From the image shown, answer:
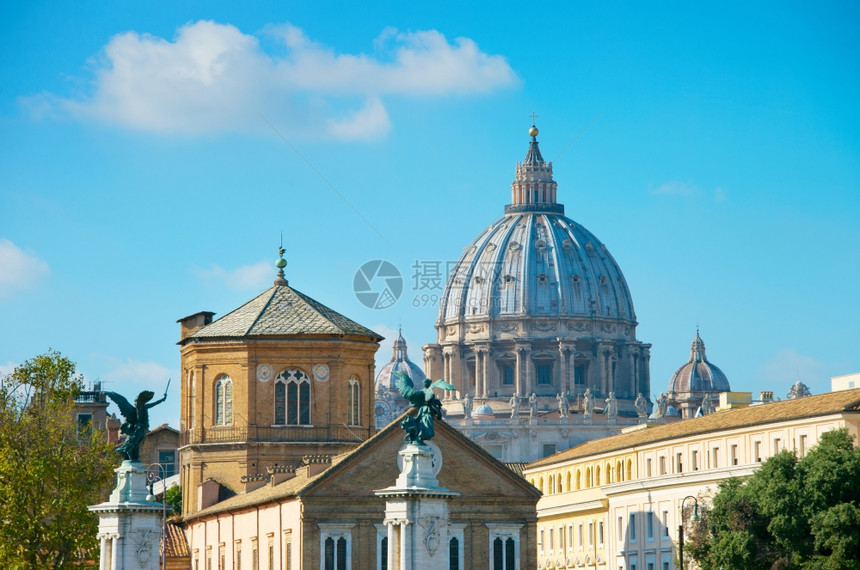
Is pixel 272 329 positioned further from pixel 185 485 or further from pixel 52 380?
pixel 52 380

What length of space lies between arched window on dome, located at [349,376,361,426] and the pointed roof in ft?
7.16

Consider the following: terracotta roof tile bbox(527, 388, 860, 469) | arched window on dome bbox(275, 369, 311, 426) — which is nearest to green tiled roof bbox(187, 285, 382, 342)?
arched window on dome bbox(275, 369, 311, 426)

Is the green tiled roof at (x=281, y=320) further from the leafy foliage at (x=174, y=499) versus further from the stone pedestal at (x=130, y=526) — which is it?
the stone pedestal at (x=130, y=526)

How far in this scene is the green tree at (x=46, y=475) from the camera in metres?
72.3

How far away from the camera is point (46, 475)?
7256 centimetres

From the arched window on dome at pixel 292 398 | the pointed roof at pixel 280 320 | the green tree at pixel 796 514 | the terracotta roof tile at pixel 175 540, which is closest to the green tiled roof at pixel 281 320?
the pointed roof at pixel 280 320

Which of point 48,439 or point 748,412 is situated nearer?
point 48,439

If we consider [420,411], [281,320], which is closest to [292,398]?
[281,320]

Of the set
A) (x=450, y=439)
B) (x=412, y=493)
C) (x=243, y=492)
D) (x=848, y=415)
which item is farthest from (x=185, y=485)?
(x=412, y=493)

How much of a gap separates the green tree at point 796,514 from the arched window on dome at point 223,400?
27.0 meters

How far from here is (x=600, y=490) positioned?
341 ft

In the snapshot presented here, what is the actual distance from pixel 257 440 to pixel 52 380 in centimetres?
1668

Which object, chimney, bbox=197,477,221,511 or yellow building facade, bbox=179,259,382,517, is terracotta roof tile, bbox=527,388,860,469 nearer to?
yellow building facade, bbox=179,259,382,517

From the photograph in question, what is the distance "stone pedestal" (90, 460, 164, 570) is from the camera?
192ft
